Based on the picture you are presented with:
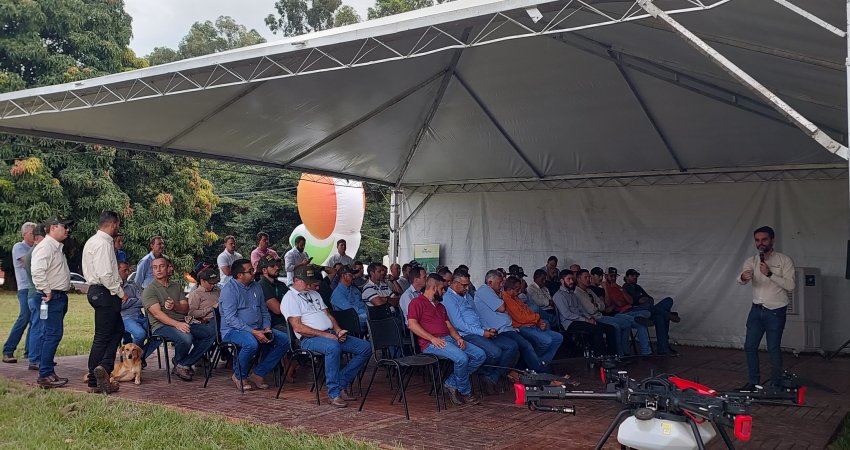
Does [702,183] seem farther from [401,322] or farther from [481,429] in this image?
[481,429]

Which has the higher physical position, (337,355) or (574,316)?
(574,316)

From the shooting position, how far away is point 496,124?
885cm

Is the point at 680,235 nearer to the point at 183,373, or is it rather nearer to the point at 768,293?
the point at 768,293

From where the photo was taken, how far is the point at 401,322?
696cm

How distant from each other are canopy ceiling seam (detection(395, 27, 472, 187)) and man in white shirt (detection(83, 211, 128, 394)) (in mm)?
3452

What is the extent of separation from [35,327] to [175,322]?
1.49m

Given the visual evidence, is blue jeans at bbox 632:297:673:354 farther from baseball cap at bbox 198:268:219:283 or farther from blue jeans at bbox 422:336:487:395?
baseball cap at bbox 198:268:219:283

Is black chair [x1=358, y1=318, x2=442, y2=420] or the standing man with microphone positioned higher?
the standing man with microphone

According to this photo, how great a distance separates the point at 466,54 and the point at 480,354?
3014 mm

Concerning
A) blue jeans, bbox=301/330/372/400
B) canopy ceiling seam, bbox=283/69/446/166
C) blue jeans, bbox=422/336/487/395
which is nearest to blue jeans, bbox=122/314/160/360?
blue jeans, bbox=301/330/372/400

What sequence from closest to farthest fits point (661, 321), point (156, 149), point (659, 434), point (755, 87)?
point (659, 434), point (755, 87), point (156, 149), point (661, 321)

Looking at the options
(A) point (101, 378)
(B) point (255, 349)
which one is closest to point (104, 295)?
(A) point (101, 378)

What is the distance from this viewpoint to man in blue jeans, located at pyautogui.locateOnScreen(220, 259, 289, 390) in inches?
239

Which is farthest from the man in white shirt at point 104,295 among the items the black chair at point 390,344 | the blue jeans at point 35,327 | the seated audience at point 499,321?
the seated audience at point 499,321
